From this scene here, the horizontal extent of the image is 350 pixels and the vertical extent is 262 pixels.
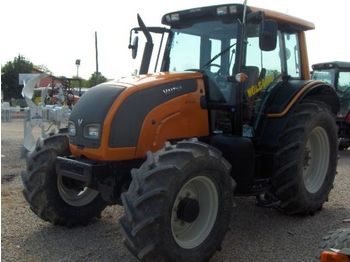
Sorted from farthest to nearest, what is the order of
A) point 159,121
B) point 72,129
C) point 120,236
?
point 120,236
point 72,129
point 159,121

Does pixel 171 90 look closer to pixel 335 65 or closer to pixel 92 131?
pixel 92 131

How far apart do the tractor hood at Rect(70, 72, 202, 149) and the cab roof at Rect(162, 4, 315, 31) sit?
3.32ft

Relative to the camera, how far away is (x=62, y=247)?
4.79m

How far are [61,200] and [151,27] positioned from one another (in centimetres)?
234

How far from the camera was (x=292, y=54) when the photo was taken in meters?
6.27

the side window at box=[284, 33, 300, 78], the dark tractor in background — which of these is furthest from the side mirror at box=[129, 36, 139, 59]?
the dark tractor in background

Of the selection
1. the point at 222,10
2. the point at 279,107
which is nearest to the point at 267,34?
the point at 222,10

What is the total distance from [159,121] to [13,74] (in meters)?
52.0

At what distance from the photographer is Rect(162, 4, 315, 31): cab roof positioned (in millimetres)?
5242

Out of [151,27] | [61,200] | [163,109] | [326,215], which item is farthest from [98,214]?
[326,215]

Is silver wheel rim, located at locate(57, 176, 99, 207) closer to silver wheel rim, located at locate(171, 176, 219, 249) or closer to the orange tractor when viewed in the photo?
the orange tractor

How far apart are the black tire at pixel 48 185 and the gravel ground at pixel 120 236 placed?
17 cm

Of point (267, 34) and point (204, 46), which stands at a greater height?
point (267, 34)

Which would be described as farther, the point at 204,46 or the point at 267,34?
the point at 204,46
